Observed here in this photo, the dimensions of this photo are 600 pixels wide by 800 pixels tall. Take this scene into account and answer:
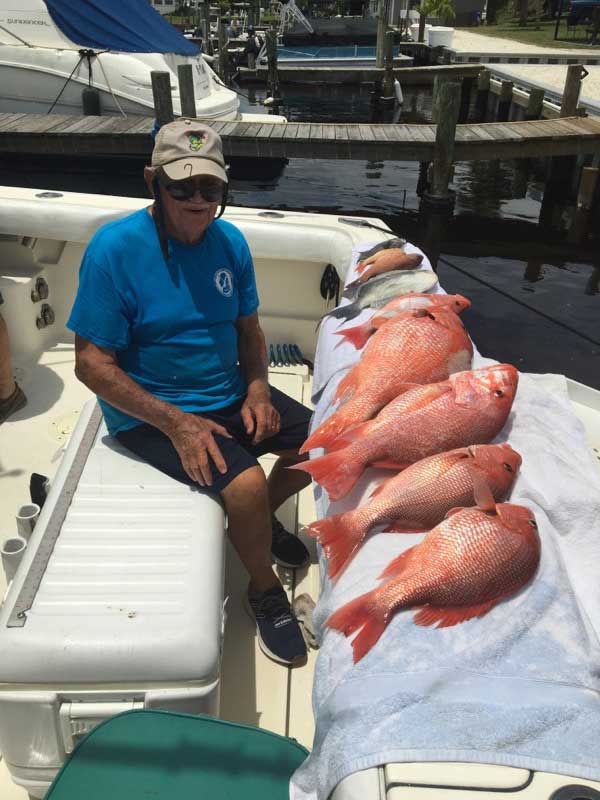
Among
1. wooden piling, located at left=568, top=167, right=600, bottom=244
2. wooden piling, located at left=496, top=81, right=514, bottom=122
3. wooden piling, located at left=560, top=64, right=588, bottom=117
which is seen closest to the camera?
wooden piling, located at left=560, top=64, right=588, bottom=117

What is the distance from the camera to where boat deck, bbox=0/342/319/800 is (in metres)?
2.02

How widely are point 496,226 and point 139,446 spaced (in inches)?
410

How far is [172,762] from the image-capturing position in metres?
1.33

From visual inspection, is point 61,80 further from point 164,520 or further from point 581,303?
point 164,520

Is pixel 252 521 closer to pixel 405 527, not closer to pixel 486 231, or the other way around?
pixel 405 527

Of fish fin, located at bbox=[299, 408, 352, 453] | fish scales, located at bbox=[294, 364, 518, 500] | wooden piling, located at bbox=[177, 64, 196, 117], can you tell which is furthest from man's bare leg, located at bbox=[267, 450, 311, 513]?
wooden piling, located at bbox=[177, 64, 196, 117]

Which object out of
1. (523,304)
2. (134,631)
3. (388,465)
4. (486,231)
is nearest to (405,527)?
(388,465)

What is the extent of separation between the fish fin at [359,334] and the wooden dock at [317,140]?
7457 millimetres

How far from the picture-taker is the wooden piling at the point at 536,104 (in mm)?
13054

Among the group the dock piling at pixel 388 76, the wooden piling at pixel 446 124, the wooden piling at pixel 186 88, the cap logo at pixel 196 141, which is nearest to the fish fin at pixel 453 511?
the cap logo at pixel 196 141

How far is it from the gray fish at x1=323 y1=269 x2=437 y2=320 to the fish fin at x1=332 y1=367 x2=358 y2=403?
0.59m

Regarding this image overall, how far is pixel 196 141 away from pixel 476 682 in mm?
1792

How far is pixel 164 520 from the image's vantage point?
1.85 metres

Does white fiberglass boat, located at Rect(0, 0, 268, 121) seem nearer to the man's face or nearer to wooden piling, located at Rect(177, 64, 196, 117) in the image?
wooden piling, located at Rect(177, 64, 196, 117)
